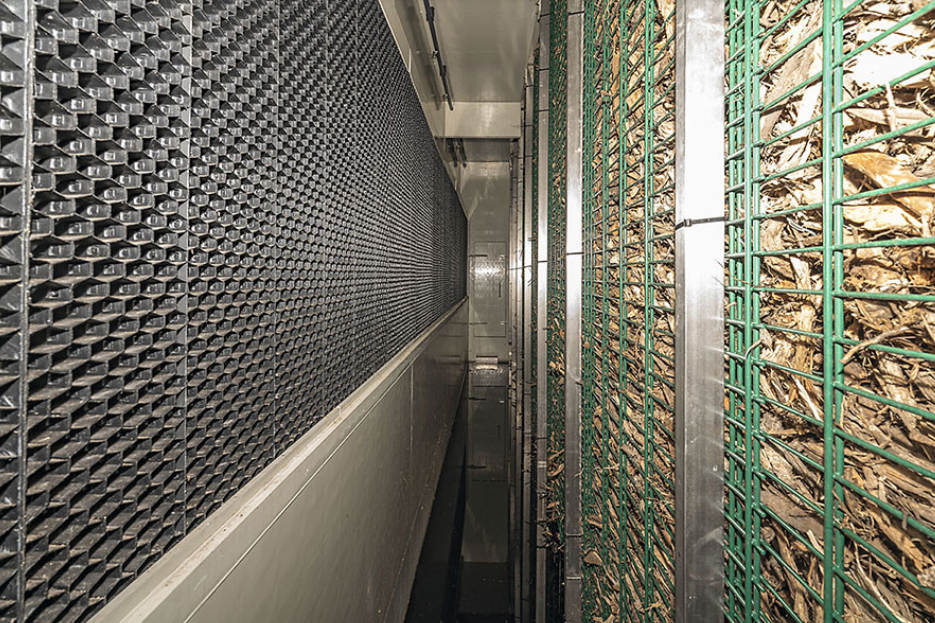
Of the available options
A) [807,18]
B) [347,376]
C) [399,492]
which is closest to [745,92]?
[807,18]

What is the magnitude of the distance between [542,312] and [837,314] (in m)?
2.73

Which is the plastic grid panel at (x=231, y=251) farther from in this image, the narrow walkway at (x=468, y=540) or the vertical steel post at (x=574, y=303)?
the narrow walkway at (x=468, y=540)

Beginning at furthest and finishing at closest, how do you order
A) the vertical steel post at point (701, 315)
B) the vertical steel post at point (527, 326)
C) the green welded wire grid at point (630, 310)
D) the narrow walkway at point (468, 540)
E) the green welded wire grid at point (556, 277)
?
the vertical steel post at point (527, 326) → the narrow walkway at point (468, 540) → the green welded wire grid at point (556, 277) → the green welded wire grid at point (630, 310) → the vertical steel post at point (701, 315)

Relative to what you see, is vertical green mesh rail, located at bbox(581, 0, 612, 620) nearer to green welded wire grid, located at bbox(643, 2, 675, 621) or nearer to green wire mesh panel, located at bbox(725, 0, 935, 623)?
green welded wire grid, located at bbox(643, 2, 675, 621)

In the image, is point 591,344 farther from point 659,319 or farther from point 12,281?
point 12,281

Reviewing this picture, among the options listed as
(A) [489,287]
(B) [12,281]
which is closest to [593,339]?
(B) [12,281]

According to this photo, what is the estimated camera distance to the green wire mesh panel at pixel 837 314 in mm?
508

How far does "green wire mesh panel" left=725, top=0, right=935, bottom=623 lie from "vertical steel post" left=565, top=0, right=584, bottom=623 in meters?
1.29

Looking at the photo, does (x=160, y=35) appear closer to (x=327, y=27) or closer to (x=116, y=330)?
(x=116, y=330)

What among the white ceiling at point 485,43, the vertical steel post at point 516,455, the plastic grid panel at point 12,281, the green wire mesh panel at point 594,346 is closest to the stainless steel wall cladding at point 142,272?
the plastic grid panel at point 12,281

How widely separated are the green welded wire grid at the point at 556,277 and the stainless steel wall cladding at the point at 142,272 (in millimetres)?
1547

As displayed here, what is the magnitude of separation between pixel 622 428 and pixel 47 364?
1.21 metres

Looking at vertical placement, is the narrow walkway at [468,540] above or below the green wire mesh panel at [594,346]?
below

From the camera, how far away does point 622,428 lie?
54.5 inches
